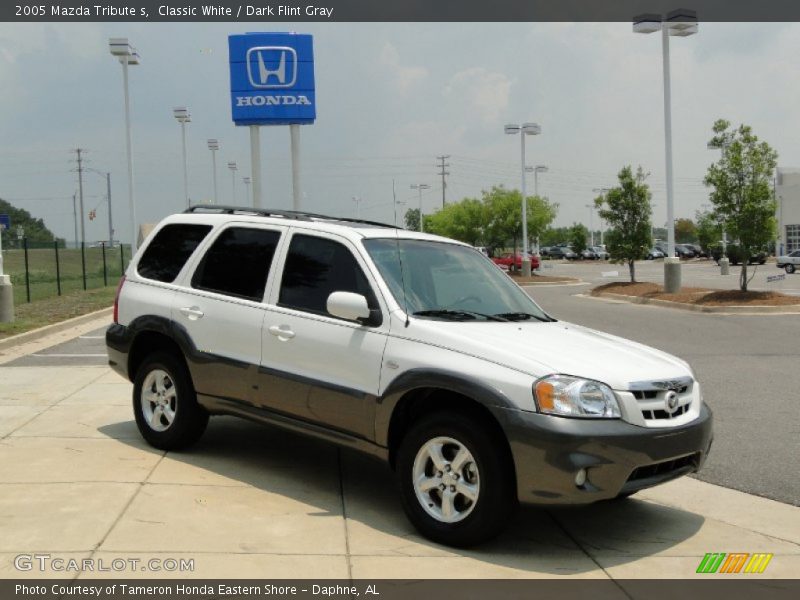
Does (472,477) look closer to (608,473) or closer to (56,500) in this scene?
(608,473)

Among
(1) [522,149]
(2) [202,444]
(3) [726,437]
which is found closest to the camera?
(2) [202,444]

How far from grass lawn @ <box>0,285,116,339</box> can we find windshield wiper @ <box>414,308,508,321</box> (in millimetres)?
11856

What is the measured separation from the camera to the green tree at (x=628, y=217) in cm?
3131

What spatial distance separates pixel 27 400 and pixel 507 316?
5.86m

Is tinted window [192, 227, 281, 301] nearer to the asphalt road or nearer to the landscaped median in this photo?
the asphalt road

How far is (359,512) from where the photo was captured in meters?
5.61

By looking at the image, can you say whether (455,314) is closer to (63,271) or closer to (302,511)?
(302,511)

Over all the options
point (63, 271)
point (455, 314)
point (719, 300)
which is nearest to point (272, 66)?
point (719, 300)

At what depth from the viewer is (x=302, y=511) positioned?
18.3 ft

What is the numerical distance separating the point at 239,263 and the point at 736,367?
8167mm

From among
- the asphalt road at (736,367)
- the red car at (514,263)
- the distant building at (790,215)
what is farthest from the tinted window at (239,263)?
the distant building at (790,215)

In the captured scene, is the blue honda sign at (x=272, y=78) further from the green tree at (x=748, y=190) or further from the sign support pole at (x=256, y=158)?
the green tree at (x=748, y=190)
